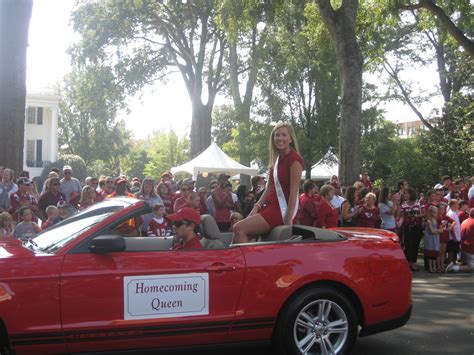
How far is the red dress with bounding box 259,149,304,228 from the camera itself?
570 centimetres

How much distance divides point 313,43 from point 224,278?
14871 mm

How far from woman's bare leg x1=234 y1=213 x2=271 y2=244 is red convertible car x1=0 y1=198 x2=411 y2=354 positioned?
17cm

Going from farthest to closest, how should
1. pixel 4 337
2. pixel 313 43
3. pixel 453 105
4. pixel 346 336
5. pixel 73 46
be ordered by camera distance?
pixel 73 46, pixel 453 105, pixel 313 43, pixel 346 336, pixel 4 337

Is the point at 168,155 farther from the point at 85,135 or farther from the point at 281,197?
the point at 281,197

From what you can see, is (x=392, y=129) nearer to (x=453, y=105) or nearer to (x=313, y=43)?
(x=453, y=105)

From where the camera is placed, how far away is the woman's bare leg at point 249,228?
540 centimetres

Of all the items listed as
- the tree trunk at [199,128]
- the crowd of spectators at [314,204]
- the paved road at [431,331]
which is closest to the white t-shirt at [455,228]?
the crowd of spectators at [314,204]

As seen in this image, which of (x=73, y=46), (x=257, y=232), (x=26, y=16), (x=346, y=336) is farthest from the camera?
(x=73, y=46)

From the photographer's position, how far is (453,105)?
2639 centimetres

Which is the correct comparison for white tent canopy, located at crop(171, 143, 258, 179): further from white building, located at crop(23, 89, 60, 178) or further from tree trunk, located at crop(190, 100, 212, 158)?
white building, located at crop(23, 89, 60, 178)

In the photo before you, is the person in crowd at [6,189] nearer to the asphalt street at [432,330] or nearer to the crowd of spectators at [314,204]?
the crowd of spectators at [314,204]

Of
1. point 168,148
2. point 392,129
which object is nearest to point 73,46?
point 392,129

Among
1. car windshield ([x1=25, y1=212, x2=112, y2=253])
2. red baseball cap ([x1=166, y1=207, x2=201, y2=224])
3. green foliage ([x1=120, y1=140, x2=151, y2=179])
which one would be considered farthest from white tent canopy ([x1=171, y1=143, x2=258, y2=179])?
green foliage ([x1=120, y1=140, x2=151, y2=179])

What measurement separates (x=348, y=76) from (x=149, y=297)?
11198 mm
